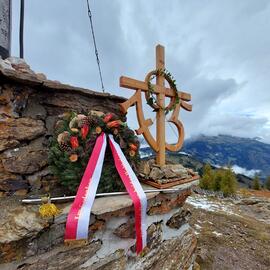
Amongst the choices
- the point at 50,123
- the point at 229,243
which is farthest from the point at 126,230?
the point at 229,243

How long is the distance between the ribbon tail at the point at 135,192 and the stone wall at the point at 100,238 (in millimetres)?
84

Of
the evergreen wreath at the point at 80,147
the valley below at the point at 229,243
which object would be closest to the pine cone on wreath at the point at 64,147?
the evergreen wreath at the point at 80,147

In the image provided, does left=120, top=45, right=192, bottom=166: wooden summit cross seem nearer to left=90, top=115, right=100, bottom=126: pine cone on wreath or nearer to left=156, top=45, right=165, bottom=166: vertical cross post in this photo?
left=156, top=45, right=165, bottom=166: vertical cross post

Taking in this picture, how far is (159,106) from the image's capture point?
3.35 m

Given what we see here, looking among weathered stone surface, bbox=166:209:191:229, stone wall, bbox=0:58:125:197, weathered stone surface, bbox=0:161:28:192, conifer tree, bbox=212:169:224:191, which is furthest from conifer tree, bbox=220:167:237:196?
weathered stone surface, bbox=0:161:28:192

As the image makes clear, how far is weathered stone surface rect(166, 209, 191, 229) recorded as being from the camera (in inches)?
123

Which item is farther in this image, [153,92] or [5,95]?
[153,92]

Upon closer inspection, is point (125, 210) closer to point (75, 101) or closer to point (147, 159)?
point (147, 159)

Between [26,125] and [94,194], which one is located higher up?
[26,125]

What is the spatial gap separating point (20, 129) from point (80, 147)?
71 centimetres

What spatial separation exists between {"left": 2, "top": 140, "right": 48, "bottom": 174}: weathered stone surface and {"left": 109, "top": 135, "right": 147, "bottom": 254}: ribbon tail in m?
0.79

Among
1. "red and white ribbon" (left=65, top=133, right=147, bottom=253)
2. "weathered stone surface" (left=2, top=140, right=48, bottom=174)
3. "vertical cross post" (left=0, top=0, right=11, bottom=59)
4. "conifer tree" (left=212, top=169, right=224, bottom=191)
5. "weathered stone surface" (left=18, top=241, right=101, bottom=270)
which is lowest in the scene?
"conifer tree" (left=212, top=169, right=224, bottom=191)

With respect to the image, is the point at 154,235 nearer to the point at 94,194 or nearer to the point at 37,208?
Answer: the point at 94,194

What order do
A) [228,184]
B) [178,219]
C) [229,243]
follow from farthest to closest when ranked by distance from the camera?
1. [228,184]
2. [229,243]
3. [178,219]
